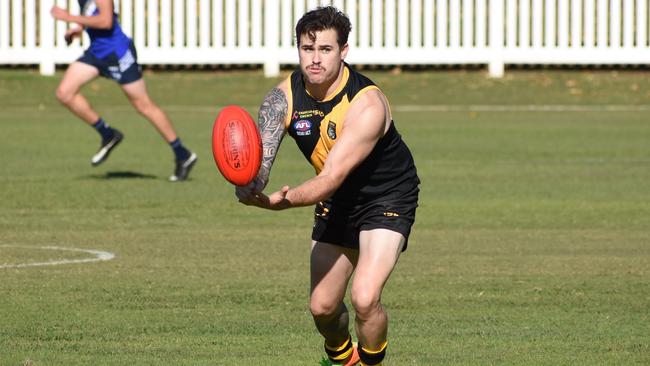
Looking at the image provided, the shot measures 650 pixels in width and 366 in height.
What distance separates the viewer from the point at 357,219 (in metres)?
8.25

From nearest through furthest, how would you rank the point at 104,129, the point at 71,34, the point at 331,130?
1. the point at 331,130
2. the point at 104,129
3. the point at 71,34

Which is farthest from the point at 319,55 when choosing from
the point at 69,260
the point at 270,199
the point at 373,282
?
the point at 69,260

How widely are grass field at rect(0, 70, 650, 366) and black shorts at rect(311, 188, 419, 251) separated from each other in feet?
2.46

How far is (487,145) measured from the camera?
73.7 ft

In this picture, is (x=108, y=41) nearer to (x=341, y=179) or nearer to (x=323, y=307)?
(x=323, y=307)

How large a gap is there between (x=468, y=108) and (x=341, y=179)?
2120 centimetres

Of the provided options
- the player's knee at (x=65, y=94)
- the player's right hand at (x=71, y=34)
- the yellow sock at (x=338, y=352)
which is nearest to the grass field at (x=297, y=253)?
the yellow sock at (x=338, y=352)

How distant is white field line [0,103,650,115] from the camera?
93.0 feet

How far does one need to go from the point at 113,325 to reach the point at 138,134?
1454cm

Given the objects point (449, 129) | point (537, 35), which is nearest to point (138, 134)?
point (449, 129)

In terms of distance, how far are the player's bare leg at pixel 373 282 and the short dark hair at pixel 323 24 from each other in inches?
38.2

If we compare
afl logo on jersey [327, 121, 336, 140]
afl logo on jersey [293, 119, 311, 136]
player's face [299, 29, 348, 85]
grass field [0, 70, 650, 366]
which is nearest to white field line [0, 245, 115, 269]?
grass field [0, 70, 650, 366]

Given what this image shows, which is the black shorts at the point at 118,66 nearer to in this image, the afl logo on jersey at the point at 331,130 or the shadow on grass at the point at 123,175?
the shadow on grass at the point at 123,175

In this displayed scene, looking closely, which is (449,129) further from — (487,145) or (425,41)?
(425,41)
